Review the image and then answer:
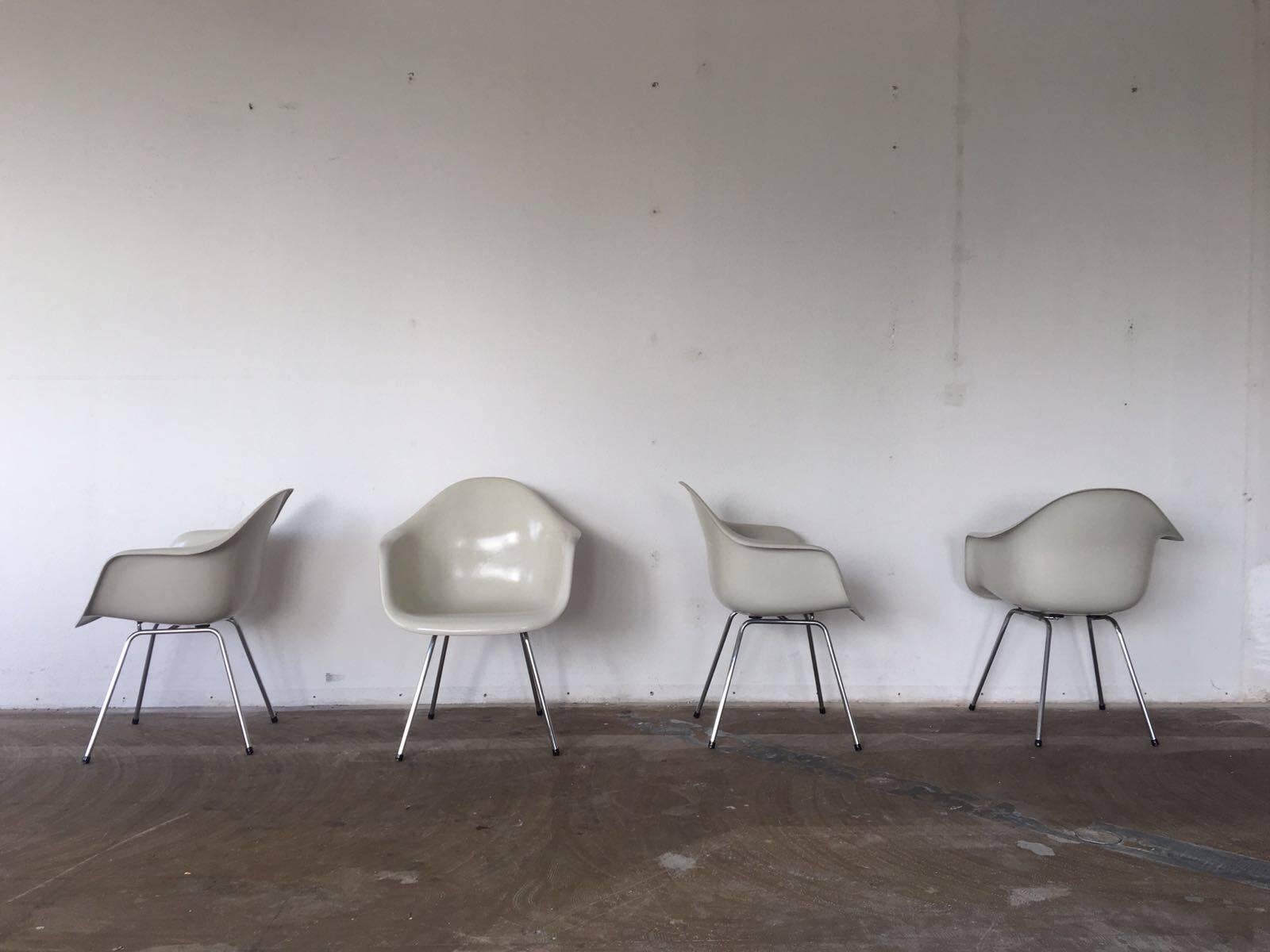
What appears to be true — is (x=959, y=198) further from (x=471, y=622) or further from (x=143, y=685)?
(x=143, y=685)

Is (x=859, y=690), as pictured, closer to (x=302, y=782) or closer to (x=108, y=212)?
(x=302, y=782)

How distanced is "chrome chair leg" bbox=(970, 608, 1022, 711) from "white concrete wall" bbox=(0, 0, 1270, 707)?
8 cm

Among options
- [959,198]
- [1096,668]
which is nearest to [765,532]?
[1096,668]

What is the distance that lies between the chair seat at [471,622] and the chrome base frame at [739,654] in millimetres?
641

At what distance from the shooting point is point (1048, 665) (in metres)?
3.37

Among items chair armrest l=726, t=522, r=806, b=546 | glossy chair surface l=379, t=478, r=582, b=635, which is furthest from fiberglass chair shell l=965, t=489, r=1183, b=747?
glossy chair surface l=379, t=478, r=582, b=635

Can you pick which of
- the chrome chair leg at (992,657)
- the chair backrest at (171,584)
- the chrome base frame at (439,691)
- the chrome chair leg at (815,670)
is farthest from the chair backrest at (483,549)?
the chrome chair leg at (992,657)

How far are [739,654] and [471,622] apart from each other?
1176 millimetres

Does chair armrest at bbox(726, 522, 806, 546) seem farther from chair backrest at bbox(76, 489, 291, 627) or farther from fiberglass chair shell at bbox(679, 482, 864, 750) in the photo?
chair backrest at bbox(76, 489, 291, 627)

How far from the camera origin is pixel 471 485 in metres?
3.35

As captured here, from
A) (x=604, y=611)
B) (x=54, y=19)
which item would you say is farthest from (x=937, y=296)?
(x=54, y=19)

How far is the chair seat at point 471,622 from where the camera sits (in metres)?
2.82

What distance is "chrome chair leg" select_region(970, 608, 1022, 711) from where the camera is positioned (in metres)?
3.33

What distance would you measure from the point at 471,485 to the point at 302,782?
3.84ft
